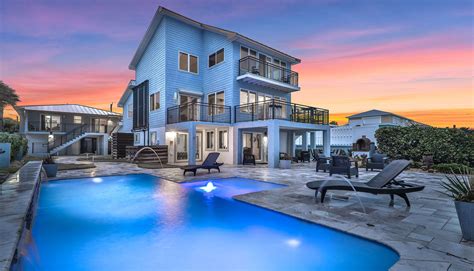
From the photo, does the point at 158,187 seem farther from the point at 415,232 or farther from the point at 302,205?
the point at 415,232

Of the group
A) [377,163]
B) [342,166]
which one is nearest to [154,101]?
[342,166]

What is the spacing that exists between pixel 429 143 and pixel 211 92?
47.8ft

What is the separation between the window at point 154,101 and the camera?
18952 millimetres

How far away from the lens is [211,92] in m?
18.8

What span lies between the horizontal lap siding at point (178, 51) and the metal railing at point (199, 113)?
0.93m

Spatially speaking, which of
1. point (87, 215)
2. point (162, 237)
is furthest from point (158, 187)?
point (162, 237)

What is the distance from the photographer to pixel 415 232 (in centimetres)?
411

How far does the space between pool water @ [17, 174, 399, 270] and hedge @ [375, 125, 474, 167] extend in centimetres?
1383

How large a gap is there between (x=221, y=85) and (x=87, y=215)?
13.5 m

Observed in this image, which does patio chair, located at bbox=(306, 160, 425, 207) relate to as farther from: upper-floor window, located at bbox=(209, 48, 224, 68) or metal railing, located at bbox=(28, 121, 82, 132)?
metal railing, located at bbox=(28, 121, 82, 132)

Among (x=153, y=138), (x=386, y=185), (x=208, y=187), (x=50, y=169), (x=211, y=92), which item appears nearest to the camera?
(x=386, y=185)

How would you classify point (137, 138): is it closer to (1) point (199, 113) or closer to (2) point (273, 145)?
(1) point (199, 113)

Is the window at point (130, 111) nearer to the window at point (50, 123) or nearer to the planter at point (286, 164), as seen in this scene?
the window at point (50, 123)

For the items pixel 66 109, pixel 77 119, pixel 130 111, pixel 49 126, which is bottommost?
pixel 49 126
